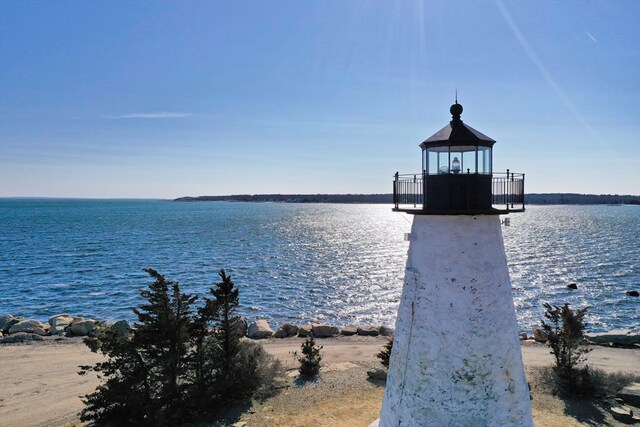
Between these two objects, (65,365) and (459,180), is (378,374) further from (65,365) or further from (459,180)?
(65,365)

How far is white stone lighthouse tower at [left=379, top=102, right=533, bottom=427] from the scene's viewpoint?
24.9ft

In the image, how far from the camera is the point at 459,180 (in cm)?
765

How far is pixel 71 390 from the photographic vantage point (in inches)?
679

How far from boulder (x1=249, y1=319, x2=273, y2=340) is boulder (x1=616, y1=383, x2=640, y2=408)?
54.4 feet

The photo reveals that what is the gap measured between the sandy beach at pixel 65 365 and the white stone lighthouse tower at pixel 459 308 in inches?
257

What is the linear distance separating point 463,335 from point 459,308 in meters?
0.47

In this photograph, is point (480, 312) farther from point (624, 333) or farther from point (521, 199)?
point (624, 333)

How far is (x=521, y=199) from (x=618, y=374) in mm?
12889

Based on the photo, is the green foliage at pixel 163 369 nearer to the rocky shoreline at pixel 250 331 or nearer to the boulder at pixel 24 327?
the rocky shoreline at pixel 250 331

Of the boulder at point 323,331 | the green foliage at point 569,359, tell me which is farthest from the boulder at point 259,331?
the green foliage at point 569,359

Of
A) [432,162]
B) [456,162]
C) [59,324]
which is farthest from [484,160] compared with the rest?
[59,324]

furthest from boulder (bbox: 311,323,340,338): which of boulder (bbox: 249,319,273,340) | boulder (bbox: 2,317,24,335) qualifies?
boulder (bbox: 2,317,24,335)

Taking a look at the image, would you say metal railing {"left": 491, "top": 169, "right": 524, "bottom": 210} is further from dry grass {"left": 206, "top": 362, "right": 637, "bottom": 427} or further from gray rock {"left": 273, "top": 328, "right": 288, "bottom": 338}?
gray rock {"left": 273, "top": 328, "right": 288, "bottom": 338}

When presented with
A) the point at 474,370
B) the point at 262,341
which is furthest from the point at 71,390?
the point at 474,370
